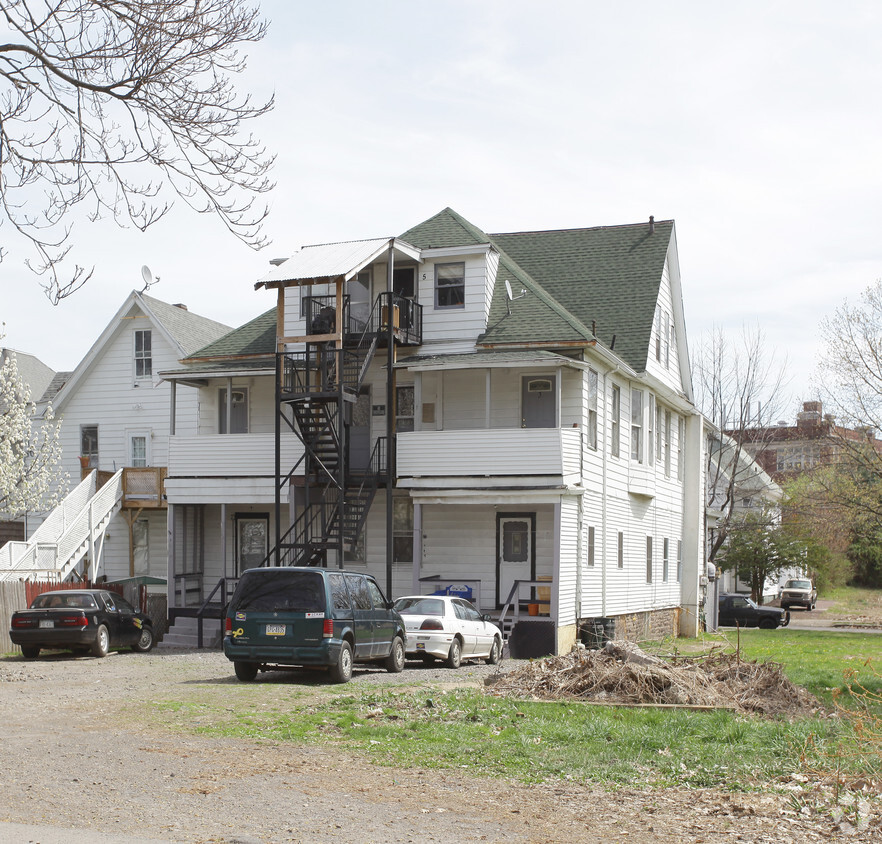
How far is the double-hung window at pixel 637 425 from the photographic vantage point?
100ft

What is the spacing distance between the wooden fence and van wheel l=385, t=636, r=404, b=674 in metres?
9.41

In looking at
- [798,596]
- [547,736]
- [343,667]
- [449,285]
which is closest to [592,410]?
[449,285]

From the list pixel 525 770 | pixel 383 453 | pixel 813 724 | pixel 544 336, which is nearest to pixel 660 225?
pixel 544 336

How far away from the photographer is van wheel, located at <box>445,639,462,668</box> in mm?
20781

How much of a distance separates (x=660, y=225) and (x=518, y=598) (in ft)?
41.1

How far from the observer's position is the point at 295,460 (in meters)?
27.5

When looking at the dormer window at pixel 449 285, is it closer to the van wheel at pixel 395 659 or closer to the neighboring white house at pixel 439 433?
the neighboring white house at pixel 439 433

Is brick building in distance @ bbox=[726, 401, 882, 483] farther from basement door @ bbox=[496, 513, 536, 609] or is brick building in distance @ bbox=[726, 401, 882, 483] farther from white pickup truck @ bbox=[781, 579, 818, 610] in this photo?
basement door @ bbox=[496, 513, 536, 609]

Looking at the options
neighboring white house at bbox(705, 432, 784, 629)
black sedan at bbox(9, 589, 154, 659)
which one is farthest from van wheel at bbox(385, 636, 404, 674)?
neighboring white house at bbox(705, 432, 784, 629)

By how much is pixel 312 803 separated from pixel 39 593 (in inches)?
720

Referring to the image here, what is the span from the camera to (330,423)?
25.7 meters

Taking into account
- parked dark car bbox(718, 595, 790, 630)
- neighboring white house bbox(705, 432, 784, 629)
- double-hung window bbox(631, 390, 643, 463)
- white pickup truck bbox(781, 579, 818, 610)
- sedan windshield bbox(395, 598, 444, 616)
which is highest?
double-hung window bbox(631, 390, 643, 463)

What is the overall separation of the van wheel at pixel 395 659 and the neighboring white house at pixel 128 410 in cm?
1637

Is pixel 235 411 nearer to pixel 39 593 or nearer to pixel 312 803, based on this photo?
pixel 39 593
